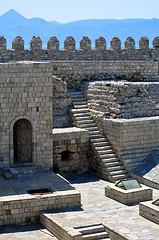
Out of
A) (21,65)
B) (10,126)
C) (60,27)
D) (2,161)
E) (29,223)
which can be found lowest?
(29,223)

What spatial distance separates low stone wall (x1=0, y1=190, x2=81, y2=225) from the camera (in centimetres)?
1310

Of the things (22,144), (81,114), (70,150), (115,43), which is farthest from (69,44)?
(22,144)

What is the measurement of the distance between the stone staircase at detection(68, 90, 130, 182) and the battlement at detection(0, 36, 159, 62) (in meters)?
2.74

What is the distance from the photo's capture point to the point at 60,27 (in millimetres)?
74438

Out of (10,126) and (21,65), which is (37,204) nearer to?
(10,126)

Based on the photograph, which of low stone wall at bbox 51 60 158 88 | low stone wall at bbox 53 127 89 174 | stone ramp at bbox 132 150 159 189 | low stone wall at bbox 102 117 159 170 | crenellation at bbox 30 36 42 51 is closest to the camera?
stone ramp at bbox 132 150 159 189

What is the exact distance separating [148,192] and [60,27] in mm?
62374

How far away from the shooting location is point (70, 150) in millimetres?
18141

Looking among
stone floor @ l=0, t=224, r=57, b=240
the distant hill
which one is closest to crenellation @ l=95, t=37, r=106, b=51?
stone floor @ l=0, t=224, r=57, b=240

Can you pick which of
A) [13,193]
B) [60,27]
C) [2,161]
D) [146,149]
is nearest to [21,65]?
[2,161]

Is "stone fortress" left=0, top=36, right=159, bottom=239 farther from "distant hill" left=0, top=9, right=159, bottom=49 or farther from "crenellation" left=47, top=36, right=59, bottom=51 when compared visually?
"distant hill" left=0, top=9, right=159, bottom=49

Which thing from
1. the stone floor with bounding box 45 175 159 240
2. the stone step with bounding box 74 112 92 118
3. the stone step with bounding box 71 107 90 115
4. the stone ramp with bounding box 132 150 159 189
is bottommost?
the stone floor with bounding box 45 175 159 240

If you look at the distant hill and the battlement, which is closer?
the battlement

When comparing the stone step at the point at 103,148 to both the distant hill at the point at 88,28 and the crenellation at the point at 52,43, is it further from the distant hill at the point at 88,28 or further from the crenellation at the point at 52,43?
the distant hill at the point at 88,28
